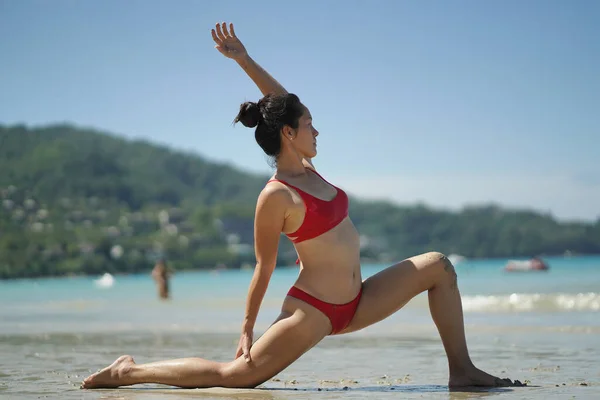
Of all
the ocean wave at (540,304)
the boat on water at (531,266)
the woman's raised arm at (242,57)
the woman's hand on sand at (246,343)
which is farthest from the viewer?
the boat on water at (531,266)

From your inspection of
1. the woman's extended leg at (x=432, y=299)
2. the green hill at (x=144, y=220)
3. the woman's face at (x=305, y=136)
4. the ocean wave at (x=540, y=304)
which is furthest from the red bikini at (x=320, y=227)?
the green hill at (x=144, y=220)

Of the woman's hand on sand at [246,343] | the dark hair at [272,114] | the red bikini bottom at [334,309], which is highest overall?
the dark hair at [272,114]

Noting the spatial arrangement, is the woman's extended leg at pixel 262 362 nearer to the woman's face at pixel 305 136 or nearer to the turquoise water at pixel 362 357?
the turquoise water at pixel 362 357

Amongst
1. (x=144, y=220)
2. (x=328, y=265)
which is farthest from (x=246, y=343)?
(x=144, y=220)

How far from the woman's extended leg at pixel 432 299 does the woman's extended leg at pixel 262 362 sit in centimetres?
34

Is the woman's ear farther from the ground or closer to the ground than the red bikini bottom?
farther from the ground

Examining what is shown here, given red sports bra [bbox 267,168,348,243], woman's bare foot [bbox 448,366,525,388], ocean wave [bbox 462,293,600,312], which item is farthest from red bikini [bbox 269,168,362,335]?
ocean wave [bbox 462,293,600,312]

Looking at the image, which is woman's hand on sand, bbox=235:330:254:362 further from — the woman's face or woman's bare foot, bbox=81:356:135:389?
the woman's face

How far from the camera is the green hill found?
135625 mm

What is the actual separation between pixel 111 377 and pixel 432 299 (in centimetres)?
219

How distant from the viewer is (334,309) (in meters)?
6.13

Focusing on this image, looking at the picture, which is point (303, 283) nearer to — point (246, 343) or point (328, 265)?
point (328, 265)

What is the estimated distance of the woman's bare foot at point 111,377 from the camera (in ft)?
21.3

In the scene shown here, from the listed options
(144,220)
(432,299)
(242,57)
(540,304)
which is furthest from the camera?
(144,220)
